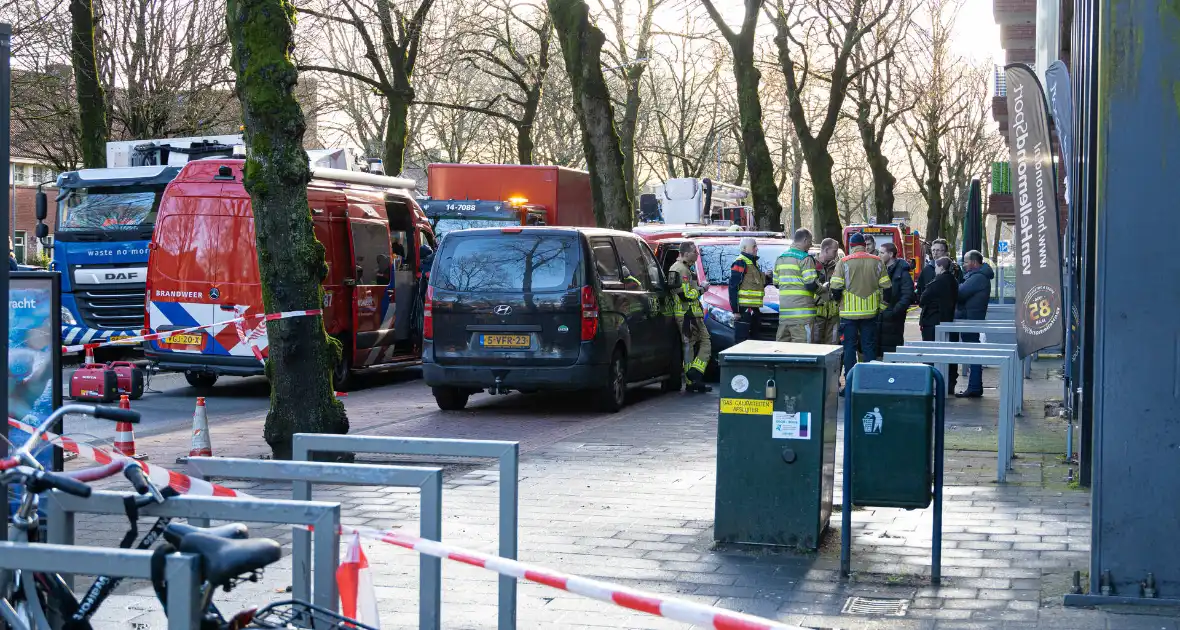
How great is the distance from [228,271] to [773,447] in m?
9.58

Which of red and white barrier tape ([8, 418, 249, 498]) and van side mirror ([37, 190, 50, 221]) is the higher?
van side mirror ([37, 190, 50, 221])

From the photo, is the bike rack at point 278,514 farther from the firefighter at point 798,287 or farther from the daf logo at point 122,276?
the daf logo at point 122,276

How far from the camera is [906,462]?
6711 millimetres

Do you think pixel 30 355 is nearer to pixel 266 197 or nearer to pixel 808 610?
pixel 266 197

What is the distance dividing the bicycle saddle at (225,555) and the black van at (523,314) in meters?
9.79

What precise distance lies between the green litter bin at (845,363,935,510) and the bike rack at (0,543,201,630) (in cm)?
427

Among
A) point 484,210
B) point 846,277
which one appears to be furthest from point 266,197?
point 484,210

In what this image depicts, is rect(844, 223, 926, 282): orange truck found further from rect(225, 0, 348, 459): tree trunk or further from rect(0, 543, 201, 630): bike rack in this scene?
rect(0, 543, 201, 630): bike rack

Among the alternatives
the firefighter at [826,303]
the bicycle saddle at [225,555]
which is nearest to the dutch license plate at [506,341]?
the firefighter at [826,303]

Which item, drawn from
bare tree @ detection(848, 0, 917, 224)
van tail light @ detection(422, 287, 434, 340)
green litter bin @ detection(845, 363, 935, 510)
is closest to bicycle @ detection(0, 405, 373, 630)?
green litter bin @ detection(845, 363, 935, 510)

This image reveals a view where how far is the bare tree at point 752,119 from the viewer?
28828 mm

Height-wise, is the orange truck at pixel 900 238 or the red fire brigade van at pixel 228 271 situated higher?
the orange truck at pixel 900 238

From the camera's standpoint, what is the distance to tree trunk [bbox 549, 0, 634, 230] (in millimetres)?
23516

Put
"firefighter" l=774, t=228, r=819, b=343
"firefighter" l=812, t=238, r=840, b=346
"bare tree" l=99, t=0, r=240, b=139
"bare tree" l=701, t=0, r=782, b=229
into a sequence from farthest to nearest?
"bare tree" l=99, t=0, r=240, b=139 → "bare tree" l=701, t=0, r=782, b=229 → "firefighter" l=812, t=238, r=840, b=346 → "firefighter" l=774, t=228, r=819, b=343
